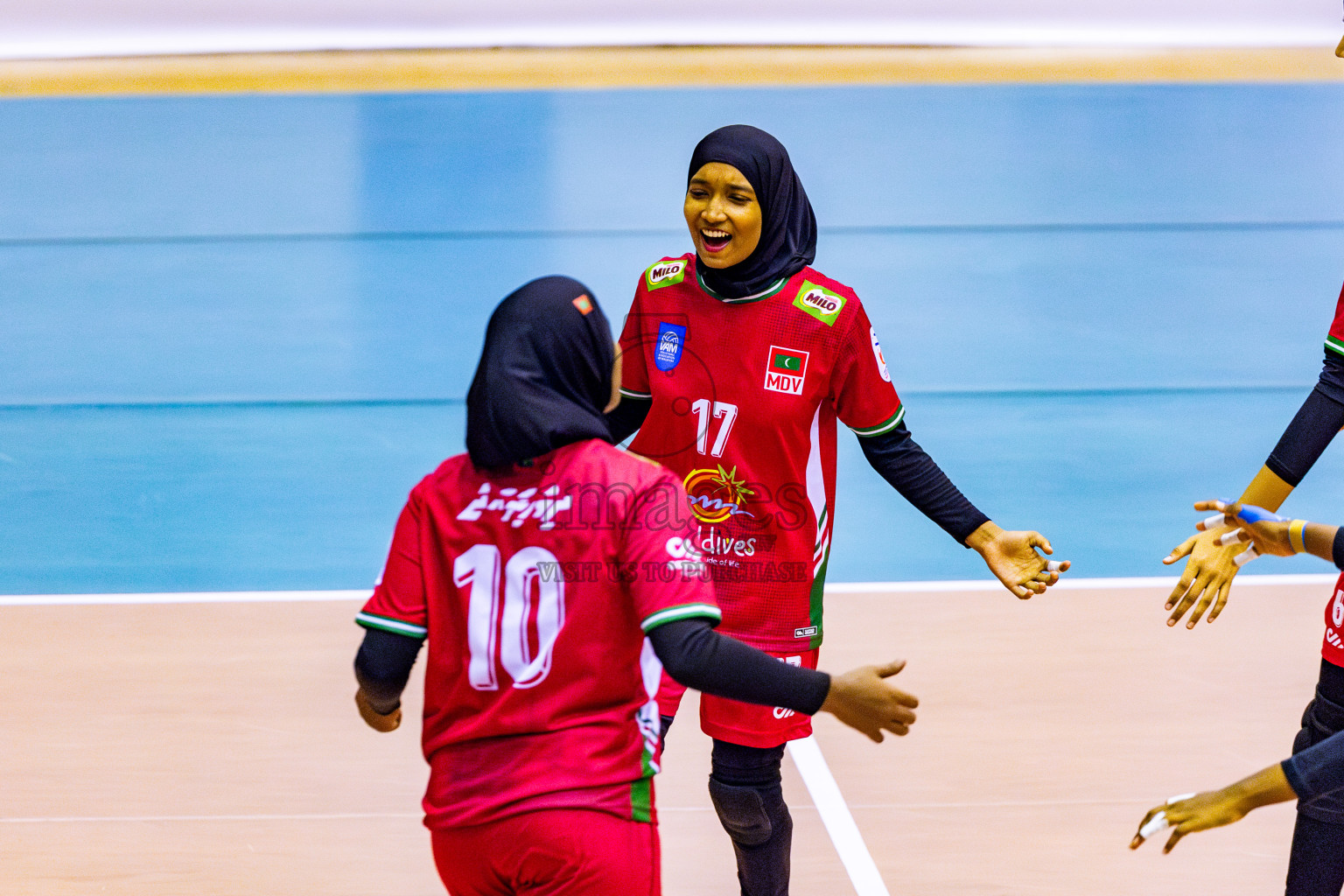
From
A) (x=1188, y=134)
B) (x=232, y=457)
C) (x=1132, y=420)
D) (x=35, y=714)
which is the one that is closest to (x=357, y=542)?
(x=232, y=457)

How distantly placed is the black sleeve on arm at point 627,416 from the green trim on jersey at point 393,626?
3.95 ft

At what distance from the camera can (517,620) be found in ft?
6.95

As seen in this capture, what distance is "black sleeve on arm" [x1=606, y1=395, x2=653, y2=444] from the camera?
133 inches

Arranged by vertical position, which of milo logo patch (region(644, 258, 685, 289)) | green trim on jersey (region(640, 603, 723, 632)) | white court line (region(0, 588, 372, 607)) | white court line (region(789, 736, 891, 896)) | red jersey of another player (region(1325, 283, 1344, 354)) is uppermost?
red jersey of another player (region(1325, 283, 1344, 354))

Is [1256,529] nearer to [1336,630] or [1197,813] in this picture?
[1336,630]

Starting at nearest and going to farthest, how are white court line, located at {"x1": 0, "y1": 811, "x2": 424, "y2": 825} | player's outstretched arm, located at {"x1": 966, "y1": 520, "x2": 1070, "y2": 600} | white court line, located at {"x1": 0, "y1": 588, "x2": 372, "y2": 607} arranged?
1. player's outstretched arm, located at {"x1": 966, "y1": 520, "x2": 1070, "y2": 600}
2. white court line, located at {"x1": 0, "y1": 811, "x2": 424, "y2": 825}
3. white court line, located at {"x1": 0, "y1": 588, "x2": 372, "y2": 607}

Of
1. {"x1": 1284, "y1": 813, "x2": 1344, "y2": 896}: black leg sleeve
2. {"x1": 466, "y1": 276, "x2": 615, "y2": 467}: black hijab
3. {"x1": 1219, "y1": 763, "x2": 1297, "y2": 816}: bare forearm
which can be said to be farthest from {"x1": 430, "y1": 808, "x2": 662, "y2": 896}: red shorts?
{"x1": 1284, "y1": 813, "x2": 1344, "y2": 896}: black leg sleeve

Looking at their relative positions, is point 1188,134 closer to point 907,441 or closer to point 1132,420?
point 1132,420

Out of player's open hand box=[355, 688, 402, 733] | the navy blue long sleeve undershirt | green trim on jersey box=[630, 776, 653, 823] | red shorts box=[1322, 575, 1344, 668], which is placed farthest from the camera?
the navy blue long sleeve undershirt

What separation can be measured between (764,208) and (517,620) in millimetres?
1366

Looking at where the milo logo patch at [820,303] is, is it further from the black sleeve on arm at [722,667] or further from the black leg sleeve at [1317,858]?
the black leg sleeve at [1317,858]

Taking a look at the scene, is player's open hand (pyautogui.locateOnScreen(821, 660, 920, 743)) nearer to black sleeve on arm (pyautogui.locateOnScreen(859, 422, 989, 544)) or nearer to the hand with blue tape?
the hand with blue tape

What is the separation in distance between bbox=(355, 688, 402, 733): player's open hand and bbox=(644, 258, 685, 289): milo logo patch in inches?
→ 49.7

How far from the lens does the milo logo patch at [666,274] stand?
3.27m
